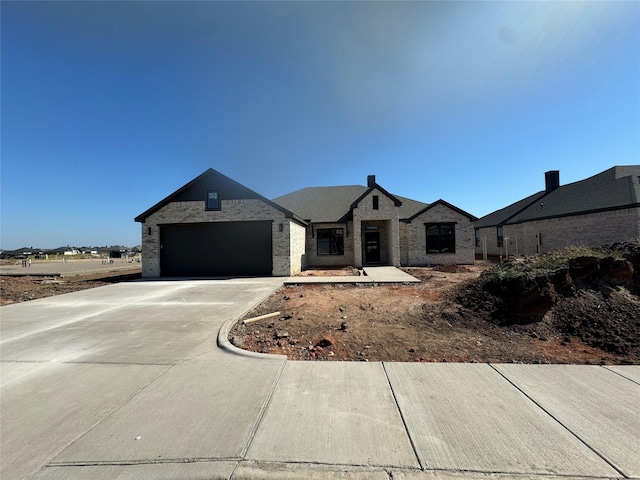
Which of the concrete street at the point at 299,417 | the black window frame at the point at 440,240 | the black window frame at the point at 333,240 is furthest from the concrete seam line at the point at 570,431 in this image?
the black window frame at the point at 440,240

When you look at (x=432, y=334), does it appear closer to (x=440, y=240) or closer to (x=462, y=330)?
(x=462, y=330)

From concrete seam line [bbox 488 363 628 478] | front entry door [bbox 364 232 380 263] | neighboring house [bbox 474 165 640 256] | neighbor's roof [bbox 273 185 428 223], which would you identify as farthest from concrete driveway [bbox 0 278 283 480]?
neighboring house [bbox 474 165 640 256]

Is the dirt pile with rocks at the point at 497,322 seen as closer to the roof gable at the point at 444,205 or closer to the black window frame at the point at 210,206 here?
the black window frame at the point at 210,206

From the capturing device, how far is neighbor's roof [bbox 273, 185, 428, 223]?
19.7 m

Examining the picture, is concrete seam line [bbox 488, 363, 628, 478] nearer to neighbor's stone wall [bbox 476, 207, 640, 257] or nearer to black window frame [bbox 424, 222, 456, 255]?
neighbor's stone wall [bbox 476, 207, 640, 257]

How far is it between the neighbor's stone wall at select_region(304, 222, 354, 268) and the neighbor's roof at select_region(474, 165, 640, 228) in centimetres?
1404

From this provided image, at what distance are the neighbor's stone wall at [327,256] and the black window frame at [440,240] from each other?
5.06 m

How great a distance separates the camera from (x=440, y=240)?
19.2 m

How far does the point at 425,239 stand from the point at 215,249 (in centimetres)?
1317

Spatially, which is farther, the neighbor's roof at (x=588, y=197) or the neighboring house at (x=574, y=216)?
the neighbor's roof at (x=588, y=197)

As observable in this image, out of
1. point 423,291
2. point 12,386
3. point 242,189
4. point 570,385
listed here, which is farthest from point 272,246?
point 570,385

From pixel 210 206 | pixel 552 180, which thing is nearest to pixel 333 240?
pixel 210 206

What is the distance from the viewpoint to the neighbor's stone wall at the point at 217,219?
15.0 metres

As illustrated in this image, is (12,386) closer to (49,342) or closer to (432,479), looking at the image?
(49,342)
